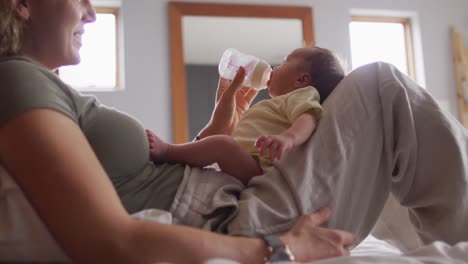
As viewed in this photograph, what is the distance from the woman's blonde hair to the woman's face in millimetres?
31

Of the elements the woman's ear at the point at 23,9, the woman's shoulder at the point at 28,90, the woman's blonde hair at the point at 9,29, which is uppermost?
the woman's ear at the point at 23,9

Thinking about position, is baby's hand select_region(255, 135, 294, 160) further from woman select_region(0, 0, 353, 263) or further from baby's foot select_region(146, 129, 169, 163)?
baby's foot select_region(146, 129, 169, 163)

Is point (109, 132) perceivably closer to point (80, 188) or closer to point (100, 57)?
point (80, 188)

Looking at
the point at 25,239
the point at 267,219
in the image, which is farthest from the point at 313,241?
the point at 25,239

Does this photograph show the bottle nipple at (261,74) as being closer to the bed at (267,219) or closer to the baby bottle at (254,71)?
the baby bottle at (254,71)

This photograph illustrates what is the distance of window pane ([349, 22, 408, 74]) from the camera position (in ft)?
10.6

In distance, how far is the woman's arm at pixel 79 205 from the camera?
0.66 meters

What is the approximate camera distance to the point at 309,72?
1334mm

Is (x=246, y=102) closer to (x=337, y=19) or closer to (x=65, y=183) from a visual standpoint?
(x=65, y=183)

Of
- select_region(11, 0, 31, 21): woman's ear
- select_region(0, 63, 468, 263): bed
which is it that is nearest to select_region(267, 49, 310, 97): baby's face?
select_region(0, 63, 468, 263): bed

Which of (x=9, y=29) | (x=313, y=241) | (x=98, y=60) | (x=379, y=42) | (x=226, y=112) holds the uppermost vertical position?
(x=379, y=42)

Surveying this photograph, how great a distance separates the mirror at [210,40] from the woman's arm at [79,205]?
207cm

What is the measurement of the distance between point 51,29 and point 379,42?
270 cm

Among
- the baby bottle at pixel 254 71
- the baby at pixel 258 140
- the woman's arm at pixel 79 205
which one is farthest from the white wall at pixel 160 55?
the woman's arm at pixel 79 205
